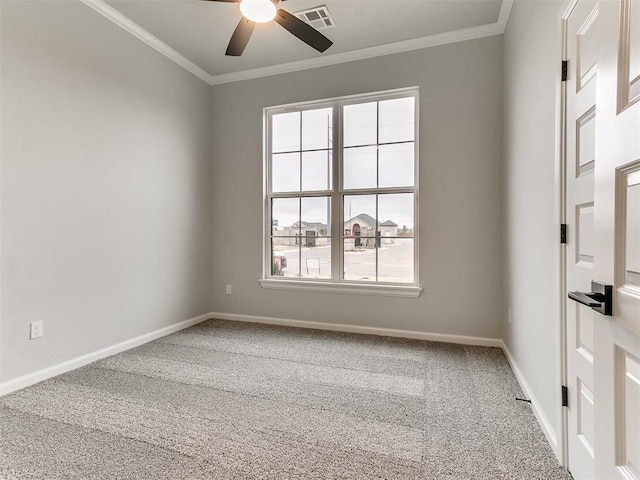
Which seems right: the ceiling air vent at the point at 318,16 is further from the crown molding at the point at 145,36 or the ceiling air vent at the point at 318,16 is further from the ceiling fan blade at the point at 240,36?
the crown molding at the point at 145,36

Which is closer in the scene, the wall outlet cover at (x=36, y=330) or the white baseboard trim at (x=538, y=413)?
the white baseboard trim at (x=538, y=413)

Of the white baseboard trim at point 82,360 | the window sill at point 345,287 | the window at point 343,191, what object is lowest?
the white baseboard trim at point 82,360

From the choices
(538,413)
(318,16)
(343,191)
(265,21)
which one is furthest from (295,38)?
(538,413)

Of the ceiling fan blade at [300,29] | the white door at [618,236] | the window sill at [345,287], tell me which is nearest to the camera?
the white door at [618,236]

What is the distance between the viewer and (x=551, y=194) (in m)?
1.69

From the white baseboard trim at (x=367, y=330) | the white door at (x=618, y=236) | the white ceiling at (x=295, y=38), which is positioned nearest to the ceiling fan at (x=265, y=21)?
the white ceiling at (x=295, y=38)

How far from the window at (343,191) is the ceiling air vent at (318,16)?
77cm

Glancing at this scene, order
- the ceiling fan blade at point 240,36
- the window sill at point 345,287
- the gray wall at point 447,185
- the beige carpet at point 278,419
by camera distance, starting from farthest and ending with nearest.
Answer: the window sill at point 345,287 < the gray wall at point 447,185 < the ceiling fan blade at point 240,36 < the beige carpet at point 278,419

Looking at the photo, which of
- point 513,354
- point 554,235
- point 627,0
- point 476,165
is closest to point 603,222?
point 627,0

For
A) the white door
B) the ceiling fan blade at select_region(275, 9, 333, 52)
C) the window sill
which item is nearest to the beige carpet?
the window sill

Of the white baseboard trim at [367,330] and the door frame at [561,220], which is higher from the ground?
the door frame at [561,220]

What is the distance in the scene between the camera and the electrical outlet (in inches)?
92.3

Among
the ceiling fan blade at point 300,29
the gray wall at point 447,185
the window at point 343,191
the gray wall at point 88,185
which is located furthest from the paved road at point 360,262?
the ceiling fan blade at point 300,29

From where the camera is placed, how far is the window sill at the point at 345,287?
11.0ft
